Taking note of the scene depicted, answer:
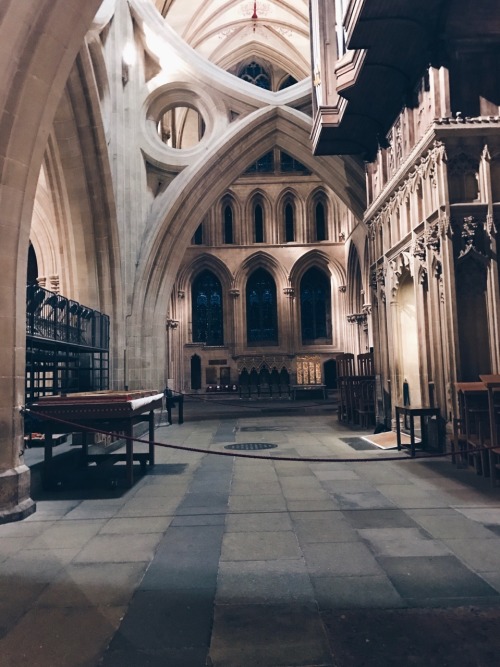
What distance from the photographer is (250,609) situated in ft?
8.06

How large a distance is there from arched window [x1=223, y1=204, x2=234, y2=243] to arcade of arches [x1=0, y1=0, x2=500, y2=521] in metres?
5.15

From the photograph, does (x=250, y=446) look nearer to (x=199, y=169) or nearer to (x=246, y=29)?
(x=199, y=169)

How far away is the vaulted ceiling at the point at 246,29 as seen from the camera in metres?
21.6

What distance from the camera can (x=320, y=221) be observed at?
1036 inches

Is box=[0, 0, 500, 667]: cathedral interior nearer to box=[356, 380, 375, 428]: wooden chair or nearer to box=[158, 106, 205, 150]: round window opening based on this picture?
box=[356, 380, 375, 428]: wooden chair

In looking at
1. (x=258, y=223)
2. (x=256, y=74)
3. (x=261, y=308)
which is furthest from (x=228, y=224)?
(x=256, y=74)

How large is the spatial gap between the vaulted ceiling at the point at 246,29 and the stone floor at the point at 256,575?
2174 centimetres

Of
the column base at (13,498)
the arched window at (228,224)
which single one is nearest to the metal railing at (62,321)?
the column base at (13,498)

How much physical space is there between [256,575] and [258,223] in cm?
2466

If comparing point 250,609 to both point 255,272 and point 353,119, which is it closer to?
point 353,119

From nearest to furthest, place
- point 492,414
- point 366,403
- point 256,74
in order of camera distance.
→ point 492,414
point 366,403
point 256,74

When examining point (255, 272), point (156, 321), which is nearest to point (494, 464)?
point (156, 321)

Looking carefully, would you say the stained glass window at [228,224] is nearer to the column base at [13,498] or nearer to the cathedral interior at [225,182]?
the cathedral interior at [225,182]

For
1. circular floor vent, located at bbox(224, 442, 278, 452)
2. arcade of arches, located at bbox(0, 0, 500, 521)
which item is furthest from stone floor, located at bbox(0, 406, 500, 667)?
circular floor vent, located at bbox(224, 442, 278, 452)
